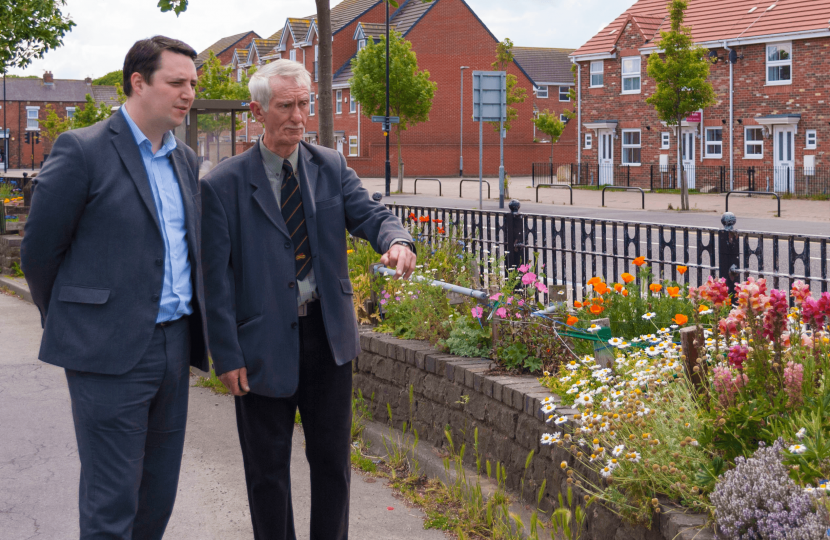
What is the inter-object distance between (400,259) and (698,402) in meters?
1.37

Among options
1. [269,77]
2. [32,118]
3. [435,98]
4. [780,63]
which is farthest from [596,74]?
[32,118]

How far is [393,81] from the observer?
44.9 m

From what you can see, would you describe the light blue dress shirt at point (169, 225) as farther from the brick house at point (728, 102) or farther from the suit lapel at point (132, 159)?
the brick house at point (728, 102)

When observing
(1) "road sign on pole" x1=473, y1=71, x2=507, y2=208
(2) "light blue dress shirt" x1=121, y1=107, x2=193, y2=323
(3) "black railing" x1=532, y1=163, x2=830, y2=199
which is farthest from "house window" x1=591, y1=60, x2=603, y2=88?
(2) "light blue dress shirt" x1=121, y1=107, x2=193, y2=323

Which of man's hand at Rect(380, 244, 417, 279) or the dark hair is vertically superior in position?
the dark hair

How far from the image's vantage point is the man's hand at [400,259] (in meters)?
3.12

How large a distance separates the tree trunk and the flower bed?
14.0ft

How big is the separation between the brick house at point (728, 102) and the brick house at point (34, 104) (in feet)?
213

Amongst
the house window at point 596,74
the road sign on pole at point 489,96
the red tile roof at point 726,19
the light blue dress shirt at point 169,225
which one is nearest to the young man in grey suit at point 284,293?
the light blue dress shirt at point 169,225

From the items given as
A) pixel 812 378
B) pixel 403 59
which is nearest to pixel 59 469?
pixel 812 378

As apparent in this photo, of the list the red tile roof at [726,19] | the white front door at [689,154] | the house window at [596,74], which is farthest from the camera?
the house window at [596,74]

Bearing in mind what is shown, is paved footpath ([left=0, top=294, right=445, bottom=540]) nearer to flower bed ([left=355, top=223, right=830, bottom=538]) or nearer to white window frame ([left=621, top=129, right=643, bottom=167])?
flower bed ([left=355, top=223, right=830, bottom=538])

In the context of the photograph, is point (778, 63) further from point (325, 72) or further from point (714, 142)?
point (325, 72)

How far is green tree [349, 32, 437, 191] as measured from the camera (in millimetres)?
44844
